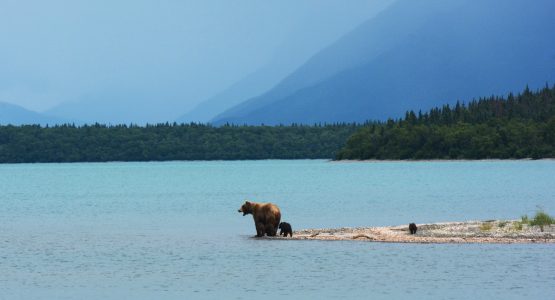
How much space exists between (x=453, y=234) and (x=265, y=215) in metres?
9.68

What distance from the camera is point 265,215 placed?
5638 centimetres

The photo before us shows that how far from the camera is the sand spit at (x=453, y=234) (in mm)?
52438

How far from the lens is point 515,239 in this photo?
52.2 meters

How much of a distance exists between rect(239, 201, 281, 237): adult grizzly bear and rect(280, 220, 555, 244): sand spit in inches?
52.7

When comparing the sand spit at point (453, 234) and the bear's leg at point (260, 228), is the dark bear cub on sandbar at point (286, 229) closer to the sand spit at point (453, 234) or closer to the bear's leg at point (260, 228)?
the sand spit at point (453, 234)

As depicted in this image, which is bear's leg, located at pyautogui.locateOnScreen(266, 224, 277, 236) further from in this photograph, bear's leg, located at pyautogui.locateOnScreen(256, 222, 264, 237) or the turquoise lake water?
the turquoise lake water

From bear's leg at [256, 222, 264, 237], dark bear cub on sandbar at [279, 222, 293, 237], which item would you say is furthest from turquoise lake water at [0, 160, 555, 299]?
dark bear cub on sandbar at [279, 222, 293, 237]

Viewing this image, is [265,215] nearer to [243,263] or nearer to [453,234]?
[243,263]

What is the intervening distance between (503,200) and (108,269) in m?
62.6

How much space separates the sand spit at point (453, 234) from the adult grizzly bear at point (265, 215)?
4.39ft

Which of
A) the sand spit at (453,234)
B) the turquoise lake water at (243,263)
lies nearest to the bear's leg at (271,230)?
the turquoise lake water at (243,263)

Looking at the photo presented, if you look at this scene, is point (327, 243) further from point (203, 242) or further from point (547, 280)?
point (547, 280)

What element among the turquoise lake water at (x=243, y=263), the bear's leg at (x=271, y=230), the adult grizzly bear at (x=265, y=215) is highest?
the adult grizzly bear at (x=265, y=215)

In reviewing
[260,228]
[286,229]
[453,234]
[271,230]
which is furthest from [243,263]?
[453,234]
